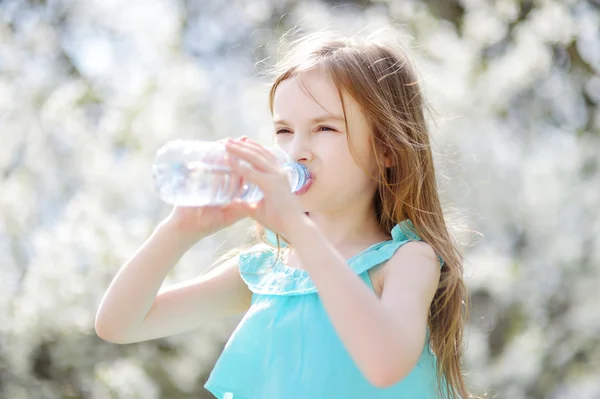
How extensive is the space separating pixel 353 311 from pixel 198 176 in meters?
0.38

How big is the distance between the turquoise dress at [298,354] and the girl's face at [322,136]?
0.14 m

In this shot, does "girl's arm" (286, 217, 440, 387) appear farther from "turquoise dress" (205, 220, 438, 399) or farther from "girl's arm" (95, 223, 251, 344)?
"girl's arm" (95, 223, 251, 344)

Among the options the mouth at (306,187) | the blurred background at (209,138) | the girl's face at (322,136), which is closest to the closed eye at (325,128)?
the girl's face at (322,136)

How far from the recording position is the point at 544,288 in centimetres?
441

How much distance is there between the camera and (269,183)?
157cm

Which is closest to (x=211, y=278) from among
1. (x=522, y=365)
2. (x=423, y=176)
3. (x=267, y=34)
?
(x=423, y=176)

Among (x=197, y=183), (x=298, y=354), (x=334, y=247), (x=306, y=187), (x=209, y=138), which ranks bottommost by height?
(x=209, y=138)

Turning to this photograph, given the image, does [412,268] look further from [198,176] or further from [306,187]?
[198,176]

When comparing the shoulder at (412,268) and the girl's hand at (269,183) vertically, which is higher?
the girl's hand at (269,183)

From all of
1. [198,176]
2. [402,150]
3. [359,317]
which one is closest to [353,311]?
[359,317]

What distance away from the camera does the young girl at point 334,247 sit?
178 centimetres

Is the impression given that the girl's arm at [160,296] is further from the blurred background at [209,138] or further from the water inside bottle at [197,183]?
the blurred background at [209,138]

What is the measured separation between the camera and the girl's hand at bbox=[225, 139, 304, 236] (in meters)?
1.56

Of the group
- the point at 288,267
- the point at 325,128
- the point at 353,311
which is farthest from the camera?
the point at 288,267
